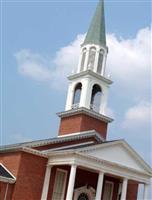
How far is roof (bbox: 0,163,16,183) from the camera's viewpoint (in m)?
32.4

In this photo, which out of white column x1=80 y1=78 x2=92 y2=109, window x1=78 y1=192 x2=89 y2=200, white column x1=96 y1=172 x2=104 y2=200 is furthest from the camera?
white column x1=80 y1=78 x2=92 y2=109

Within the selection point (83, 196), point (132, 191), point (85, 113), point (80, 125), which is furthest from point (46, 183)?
point (132, 191)

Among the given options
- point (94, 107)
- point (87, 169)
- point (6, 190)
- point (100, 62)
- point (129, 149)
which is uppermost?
point (100, 62)

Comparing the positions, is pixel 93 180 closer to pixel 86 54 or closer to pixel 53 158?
pixel 53 158

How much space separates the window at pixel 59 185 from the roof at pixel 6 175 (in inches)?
154

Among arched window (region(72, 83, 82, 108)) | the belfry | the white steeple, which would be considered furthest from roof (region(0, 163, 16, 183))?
arched window (region(72, 83, 82, 108))

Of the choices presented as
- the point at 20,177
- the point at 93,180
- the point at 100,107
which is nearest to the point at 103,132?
the point at 100,107

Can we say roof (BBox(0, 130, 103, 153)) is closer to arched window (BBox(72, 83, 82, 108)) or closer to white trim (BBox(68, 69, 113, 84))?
arched window (BBox(72, 83, 82, 108))

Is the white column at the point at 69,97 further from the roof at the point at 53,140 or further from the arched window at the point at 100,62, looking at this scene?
the roof at the point at 53,140

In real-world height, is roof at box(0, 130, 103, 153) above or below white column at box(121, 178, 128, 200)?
above

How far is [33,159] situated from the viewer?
34594mm

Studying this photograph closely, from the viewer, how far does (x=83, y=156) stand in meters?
33.7

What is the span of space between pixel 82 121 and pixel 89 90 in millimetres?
3057

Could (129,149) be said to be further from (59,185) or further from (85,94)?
(85,94)
